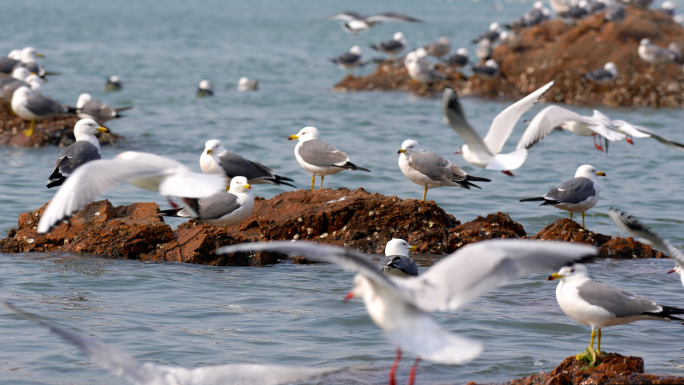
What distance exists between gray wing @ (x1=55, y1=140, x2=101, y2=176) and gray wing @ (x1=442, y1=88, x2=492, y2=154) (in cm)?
378

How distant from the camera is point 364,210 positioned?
901cm

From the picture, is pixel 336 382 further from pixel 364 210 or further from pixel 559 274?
pixel 364 210

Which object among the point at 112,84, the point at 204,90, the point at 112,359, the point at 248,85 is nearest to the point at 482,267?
the point at 112,359

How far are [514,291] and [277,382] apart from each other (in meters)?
4.09

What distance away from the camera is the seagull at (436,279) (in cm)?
420

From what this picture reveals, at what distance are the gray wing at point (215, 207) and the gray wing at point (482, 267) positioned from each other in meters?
4.19

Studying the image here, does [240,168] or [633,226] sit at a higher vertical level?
[240,168]

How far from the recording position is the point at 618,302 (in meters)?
5.77

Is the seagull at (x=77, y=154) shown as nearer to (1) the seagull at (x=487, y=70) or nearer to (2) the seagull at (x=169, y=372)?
(2) the seagull at (x=169, y=372)

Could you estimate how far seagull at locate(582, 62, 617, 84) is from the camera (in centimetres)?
2109

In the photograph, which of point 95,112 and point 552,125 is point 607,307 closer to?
point 552,125

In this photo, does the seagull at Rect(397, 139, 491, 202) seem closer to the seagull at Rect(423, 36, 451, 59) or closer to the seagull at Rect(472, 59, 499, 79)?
the seagull at Rect(472, 59, 499, 79)

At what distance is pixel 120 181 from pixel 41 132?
30.8 ft

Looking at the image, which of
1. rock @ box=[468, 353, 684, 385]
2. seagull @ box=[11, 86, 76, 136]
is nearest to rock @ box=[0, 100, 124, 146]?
seagull @ box=[11, 86, 76, 136]
